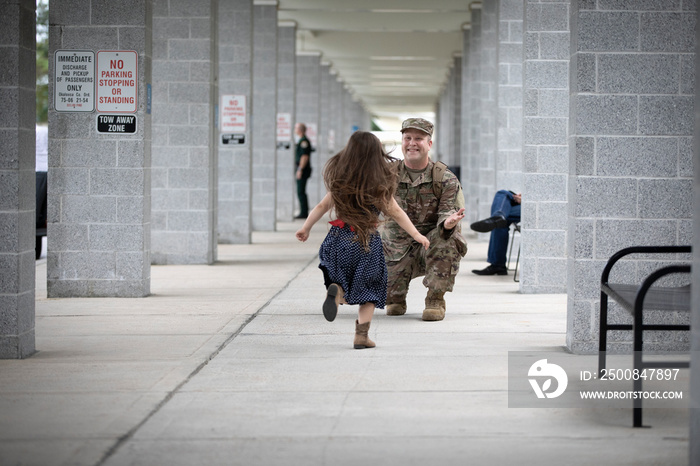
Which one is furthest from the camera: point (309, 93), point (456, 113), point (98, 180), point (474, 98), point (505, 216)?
point (456, 113)

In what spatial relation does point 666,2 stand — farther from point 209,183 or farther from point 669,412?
point 209,183

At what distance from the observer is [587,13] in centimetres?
670

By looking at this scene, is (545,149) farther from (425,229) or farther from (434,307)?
(434,307)

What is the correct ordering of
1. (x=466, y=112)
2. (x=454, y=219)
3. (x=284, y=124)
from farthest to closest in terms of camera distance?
1. (x=466, y=112)
2. (x=284, y=124)
3. (x=454, y=219)

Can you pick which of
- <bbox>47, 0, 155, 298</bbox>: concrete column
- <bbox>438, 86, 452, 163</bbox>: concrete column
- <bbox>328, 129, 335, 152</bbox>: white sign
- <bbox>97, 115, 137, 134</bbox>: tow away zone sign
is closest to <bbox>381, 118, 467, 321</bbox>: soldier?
<bbox>47, 0, 155, 298</bbox>: concrete column

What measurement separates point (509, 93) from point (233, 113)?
4563mm

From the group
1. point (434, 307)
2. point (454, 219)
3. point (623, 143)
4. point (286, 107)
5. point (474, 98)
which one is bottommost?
point (434, 307)

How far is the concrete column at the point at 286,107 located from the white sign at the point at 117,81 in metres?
12.7

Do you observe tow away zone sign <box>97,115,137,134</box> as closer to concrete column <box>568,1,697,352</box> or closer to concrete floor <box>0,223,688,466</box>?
concrete floor <box>0,223,688,466</box>

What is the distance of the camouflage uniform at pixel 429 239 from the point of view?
8211 millimetres

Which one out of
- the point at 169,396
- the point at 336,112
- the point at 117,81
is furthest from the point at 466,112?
the point at 169,396

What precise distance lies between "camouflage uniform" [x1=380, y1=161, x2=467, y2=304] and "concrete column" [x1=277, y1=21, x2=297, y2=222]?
14080mm

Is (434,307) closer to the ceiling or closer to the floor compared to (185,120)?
closer to the floor

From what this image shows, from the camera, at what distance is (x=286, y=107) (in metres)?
22.6
